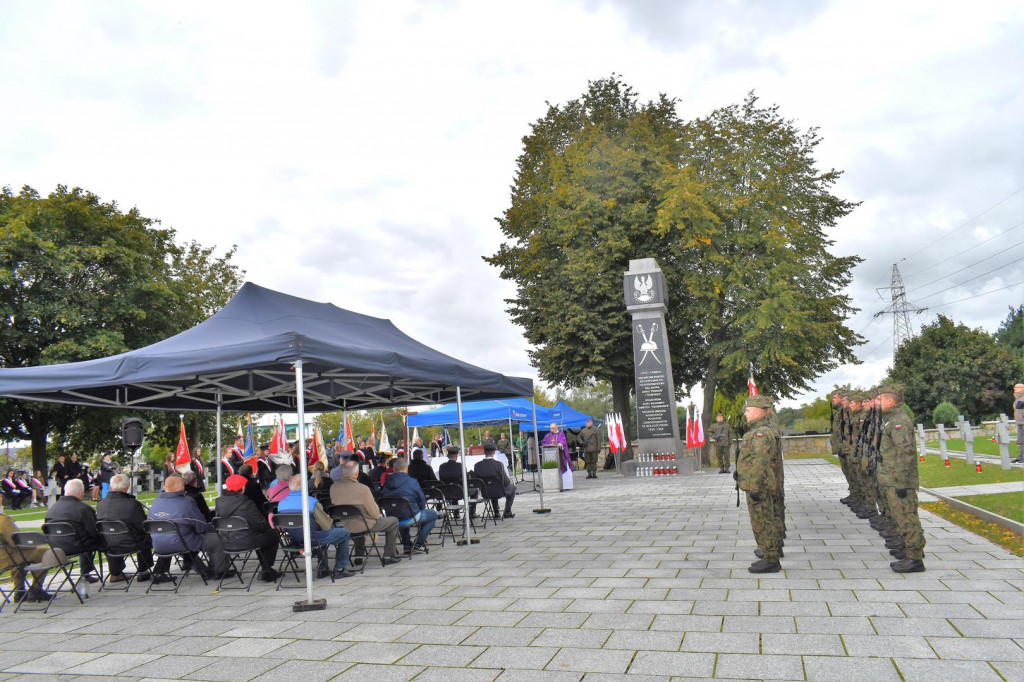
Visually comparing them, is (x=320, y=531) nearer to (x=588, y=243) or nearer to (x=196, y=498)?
(x=196, y=498)

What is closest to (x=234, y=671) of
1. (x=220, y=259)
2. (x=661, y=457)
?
(x=661, y=457)

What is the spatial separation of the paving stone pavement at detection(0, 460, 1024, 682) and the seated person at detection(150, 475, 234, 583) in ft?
1.39

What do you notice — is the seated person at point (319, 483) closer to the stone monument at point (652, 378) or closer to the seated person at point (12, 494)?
the stone monument at point (652, 378)

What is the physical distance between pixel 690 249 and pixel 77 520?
2478 cm

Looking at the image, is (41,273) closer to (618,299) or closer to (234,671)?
(618,299)

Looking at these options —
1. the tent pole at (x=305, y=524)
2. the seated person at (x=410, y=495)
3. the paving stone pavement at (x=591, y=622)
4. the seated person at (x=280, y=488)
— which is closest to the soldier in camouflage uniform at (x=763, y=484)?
the paving stone pavement at (x=591, y=622)

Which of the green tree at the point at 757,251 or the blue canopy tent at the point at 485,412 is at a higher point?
the green tree at the point at 757,251

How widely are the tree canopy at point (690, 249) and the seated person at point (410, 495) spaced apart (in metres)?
17.8

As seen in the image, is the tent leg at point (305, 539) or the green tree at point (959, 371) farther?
the green tree at point (959, 371)

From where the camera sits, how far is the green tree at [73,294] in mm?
25453

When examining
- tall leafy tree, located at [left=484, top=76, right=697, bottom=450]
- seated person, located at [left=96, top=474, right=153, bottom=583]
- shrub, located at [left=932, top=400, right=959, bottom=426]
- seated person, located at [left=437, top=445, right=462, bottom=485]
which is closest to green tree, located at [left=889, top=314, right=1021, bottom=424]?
shrub, located at [left=932, top=400, right=959, bottom=426]

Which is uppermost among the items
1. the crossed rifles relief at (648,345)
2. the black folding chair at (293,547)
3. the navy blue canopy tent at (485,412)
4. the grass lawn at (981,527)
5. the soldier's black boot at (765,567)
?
the crossed rifles relief at (648,345)

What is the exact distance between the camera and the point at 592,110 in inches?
1289

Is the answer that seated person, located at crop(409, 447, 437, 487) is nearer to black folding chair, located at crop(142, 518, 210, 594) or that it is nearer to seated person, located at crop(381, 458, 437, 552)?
seated person, located at crop(381, 458, 437, 552)
